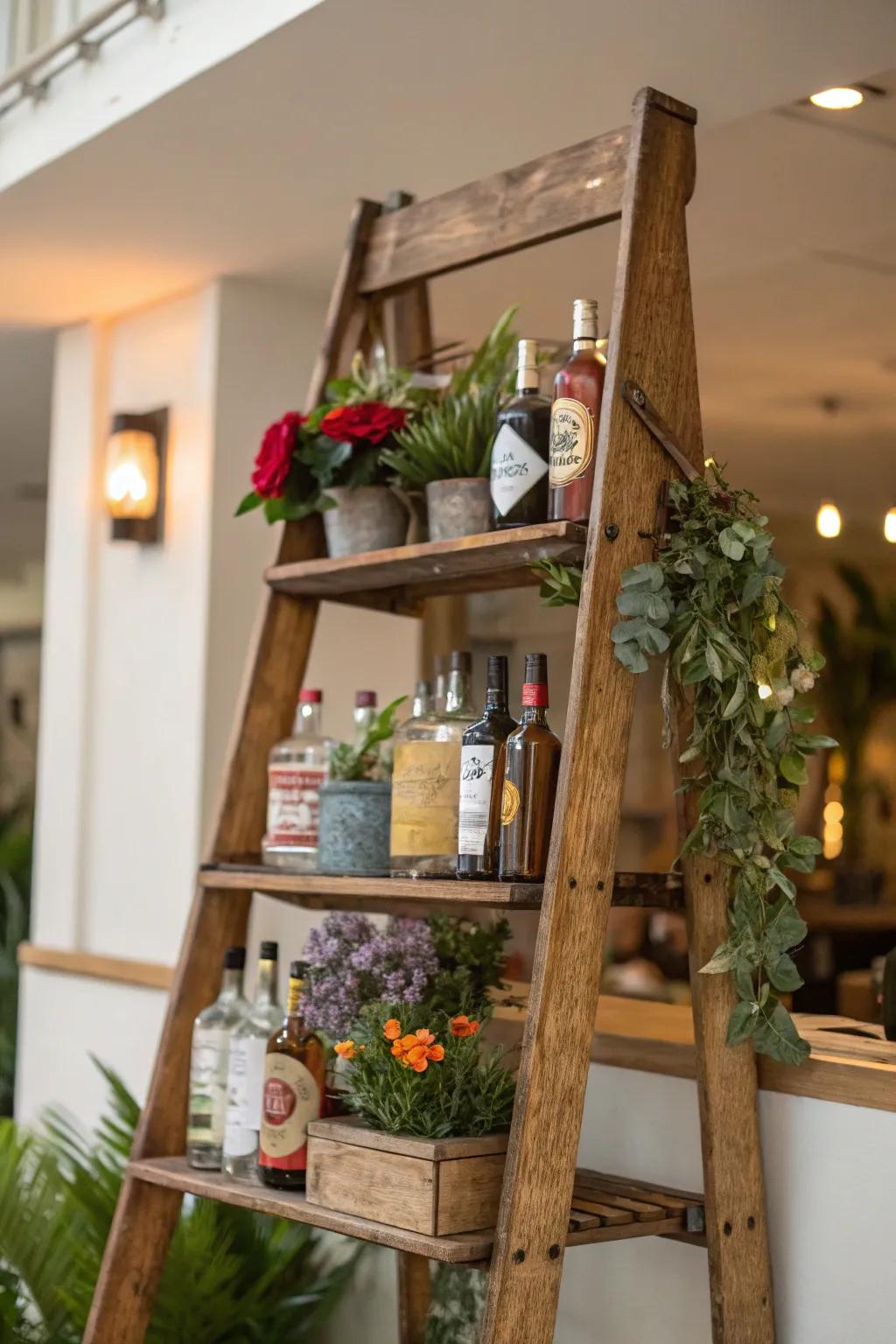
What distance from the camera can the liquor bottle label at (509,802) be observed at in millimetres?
1861

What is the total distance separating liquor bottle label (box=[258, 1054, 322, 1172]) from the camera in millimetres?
2055

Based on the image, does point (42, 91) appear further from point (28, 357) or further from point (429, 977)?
point (429, 977)

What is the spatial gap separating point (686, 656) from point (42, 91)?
175 cm

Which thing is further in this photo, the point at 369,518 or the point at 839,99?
the point at 839,99

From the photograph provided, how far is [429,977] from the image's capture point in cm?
215

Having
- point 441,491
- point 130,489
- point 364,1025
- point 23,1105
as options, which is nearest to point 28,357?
point 130,489

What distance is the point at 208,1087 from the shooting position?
2256 mm

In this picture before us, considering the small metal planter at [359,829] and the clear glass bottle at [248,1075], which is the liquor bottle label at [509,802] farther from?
the clear glass bottle at [248,1075]

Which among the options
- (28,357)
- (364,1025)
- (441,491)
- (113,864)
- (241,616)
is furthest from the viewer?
(28,357)

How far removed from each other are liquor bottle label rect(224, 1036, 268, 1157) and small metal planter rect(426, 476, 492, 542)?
744 mm

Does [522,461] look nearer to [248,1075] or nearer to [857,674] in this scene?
[248,1075]

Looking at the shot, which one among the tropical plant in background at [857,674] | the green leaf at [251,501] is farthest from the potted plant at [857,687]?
the green leaf at [251,501]

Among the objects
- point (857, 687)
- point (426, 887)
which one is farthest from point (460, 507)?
point (857, 687)

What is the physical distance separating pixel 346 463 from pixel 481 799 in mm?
597
